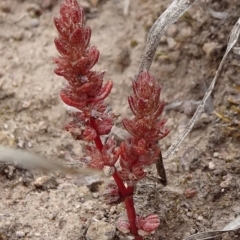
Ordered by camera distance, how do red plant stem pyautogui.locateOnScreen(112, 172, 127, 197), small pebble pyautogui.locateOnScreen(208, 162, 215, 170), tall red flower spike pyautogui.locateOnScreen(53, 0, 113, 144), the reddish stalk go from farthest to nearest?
small pebble pyautogui.locateOnScreen(208, 162, 215, 170), red plant stem pyautogui.locateOnScreen(112, 172, 127, 197), the reddish stalk, tall red flower spike pyautogui.locateOnScreen(53, 0, 113, 144)

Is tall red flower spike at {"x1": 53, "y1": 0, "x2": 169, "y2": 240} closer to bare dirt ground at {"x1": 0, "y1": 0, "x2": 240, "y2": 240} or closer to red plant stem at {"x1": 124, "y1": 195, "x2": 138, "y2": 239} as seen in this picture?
red plant stem at {"x1": 124, "y1": 195, "x2": 138, "y2": 239}

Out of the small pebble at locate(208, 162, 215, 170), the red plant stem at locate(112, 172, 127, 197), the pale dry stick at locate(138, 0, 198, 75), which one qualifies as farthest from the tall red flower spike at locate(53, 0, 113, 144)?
the small pebble at locate(208, 162, 215, 170)

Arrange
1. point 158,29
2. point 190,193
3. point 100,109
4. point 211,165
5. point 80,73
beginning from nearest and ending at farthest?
point 80,73 < point 100,109 < point 158,29 < point 190,193 < point 211,165

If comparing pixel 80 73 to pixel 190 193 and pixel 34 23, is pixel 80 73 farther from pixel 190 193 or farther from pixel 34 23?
pixel 34 23

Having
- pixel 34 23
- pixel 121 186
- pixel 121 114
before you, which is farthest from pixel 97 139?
pixel 34 23

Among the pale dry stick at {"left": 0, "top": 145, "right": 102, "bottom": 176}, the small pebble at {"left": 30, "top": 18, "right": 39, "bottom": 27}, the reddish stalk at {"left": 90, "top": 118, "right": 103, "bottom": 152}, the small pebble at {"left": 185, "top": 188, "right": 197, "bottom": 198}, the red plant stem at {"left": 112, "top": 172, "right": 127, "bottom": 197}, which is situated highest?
the small pebble at {"left": 30, "top": 18, "right": 39, "bottom": 27}

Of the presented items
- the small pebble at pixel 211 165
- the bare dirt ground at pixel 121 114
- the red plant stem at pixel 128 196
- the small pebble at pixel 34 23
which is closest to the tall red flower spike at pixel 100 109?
the red plant stem at pixel 128 196
